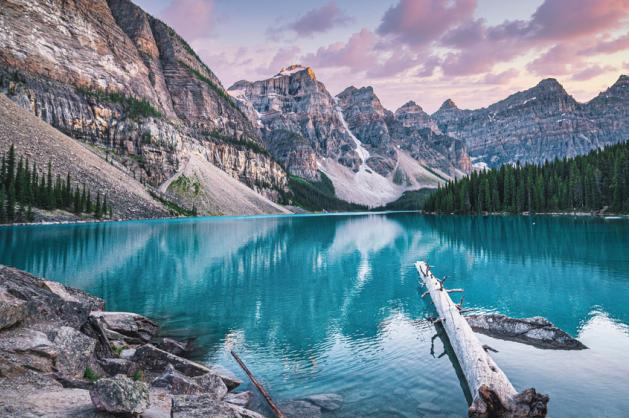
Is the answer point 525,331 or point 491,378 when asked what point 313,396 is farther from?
point 525,331

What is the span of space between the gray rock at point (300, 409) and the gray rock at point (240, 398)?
1.03 m

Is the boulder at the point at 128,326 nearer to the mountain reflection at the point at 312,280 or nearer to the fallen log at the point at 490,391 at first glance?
the mountain reflection at the point at 312,280

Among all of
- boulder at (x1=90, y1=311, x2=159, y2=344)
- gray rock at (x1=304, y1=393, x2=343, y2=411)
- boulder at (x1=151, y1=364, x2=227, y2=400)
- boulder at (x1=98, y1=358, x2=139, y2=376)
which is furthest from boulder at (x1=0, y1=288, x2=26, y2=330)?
gray rock at (x1=304, y1=393, x2=343, y2=411)

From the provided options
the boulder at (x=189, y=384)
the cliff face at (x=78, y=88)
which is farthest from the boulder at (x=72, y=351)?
the cliff face at (x=78, y=88)

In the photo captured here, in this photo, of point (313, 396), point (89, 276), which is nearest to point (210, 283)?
point (89, 276)

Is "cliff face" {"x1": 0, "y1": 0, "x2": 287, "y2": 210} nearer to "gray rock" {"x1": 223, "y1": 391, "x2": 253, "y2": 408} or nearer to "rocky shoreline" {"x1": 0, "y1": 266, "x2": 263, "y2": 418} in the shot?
"rocky shoreline" {"x1": 0, "y1": 266, "x2": 263, "y2": 418}

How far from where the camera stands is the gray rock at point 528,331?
1475 cm

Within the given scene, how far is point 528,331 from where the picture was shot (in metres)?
15.6

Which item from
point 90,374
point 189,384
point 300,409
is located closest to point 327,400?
point 300,409

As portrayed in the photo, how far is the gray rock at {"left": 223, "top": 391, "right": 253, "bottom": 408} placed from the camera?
35.7ft

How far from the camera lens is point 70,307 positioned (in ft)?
39.5

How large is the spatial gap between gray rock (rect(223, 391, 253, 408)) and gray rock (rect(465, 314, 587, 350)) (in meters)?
10.9

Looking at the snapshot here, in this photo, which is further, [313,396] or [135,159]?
[135,159]

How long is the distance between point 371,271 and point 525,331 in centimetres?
1959
